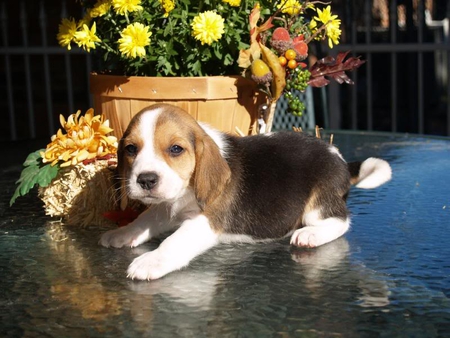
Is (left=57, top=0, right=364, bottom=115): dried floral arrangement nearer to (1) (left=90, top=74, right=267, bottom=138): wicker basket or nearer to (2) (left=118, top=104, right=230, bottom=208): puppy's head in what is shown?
(1) (left=90, top=74, right=267, bottom=138): wicker basket

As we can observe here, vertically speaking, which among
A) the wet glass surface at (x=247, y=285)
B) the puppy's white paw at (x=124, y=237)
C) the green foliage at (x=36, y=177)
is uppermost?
the green foliage at (x=36, y=177)

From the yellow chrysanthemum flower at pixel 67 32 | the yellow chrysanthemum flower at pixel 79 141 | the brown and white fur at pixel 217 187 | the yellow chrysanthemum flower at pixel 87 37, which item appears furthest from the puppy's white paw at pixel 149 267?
the yellow chrysanthemum flower at pixel 67 32

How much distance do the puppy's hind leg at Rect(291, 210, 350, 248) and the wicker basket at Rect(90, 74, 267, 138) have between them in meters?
0.48

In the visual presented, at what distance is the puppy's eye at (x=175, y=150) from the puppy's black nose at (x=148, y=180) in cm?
10

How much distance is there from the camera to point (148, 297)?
6.22 ft

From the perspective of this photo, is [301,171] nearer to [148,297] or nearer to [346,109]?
[148,297]

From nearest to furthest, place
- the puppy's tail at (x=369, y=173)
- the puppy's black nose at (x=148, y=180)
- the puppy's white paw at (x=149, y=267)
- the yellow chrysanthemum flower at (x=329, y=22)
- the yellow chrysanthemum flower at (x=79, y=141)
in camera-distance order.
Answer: the puppy's white paw at (x=149, y=267) < the puppy's black nose at (x=148, y=180) < the yellow chrysanthemum flower at (x=79, y=141) < the puppy's tail at (x=369, y=173) < the yellow chrysanthemum flower at (x=329, y=22)

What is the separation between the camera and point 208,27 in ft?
8.59

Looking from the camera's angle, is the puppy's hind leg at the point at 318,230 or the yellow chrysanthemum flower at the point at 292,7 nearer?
the puppy's hind leg at the point at 318,230

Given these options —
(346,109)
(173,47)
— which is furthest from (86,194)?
(346,109)

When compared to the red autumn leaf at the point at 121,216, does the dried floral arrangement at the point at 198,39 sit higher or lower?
higher

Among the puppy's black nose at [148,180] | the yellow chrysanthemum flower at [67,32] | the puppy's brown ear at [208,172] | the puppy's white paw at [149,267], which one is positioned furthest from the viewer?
the yellow chrysanthemum flower at [67,32]

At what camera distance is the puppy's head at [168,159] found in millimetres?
2219

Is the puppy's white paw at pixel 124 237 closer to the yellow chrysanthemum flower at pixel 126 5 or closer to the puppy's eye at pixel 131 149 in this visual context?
the puppy's eye at pixel 131 149
